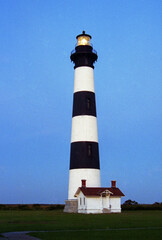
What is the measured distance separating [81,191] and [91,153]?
4480 millimetres

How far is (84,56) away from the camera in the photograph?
39.0m

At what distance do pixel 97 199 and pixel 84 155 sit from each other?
16.3 ft

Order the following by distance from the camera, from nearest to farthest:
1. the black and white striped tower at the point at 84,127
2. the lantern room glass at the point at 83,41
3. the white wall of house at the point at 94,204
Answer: the white wall of house at the point at 94,204 < the black and white striped tower at the point at 84,127 < the lantern room glass at the point at 83,41

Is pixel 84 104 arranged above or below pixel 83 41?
below

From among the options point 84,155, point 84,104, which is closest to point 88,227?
point 84,155

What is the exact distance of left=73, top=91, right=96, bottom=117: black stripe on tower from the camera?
1471 inches

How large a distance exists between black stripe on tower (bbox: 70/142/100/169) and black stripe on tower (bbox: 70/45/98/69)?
9.64 meters

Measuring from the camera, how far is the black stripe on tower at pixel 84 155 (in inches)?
1419

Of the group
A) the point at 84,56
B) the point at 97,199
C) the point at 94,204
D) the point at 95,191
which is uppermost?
the point at 84,56

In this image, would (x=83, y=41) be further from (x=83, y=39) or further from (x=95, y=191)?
(x=95, y=191)

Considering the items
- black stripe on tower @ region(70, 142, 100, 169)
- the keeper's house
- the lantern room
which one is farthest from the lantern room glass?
the keeper's house

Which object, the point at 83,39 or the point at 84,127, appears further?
the point at 83,39

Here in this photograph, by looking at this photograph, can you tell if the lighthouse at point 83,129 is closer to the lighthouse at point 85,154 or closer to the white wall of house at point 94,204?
the lighthouse at point 85,154

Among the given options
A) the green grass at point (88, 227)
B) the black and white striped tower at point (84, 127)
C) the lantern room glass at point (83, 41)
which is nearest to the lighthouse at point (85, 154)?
the black and white striped tower at point (84, 127)
